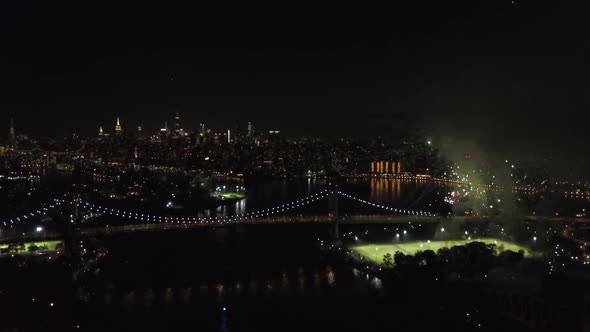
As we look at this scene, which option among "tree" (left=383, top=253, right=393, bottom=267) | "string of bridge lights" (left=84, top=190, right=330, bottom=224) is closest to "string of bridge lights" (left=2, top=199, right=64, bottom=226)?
"string of bridge lights" (left=84, top=190, right=330, bottom=224)

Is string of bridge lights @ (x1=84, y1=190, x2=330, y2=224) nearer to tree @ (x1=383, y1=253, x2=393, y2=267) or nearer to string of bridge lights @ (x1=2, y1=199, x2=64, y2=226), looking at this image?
string of bridge lights @ (x1=2, y1=199, x2=64, y2=226)

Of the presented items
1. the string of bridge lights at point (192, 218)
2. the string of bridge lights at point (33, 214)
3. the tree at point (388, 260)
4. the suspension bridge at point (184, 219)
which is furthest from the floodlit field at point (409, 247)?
the string of bridge lights at point (33, 214)

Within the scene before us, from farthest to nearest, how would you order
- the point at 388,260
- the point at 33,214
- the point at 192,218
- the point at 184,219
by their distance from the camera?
the point at 192,218, the point at 184,219, the point at 33,214, the point at 388,260

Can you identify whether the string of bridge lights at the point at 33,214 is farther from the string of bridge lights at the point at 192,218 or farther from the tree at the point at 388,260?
the tree at the point at 388,260

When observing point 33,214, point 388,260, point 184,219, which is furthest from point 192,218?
point 388,260

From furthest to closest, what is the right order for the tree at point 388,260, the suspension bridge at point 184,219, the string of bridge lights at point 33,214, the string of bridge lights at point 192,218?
the string of bridge lights at point 33,214, the string of bridge lights at point 192,218, the suspension bridge at point 184,219, the tree at point 388,260

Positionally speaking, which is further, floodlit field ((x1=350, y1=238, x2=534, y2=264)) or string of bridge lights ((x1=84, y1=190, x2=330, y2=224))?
string of bridge lights ((x1=84, y1=190, x2=330, y2=224))

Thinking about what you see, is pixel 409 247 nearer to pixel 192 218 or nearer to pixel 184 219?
pixel 184 219

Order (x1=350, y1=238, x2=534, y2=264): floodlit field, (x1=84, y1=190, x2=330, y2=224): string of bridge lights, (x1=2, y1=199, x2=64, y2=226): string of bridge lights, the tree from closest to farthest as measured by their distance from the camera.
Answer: the tree
(x1=350, y1=238, x2=534, y2=264): floodlit field
(x1=84, y1=190, x2=330, y2=224): string of bridge lights
(x1=2, y1=199, x2=64, y2=226): string of bridge lights

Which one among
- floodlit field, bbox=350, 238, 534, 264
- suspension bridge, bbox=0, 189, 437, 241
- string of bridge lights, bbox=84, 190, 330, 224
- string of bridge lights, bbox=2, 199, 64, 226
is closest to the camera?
floodlit field, bbox=350, 238, 534, 264

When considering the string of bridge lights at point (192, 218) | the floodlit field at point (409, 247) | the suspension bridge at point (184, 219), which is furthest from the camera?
the string of bridge lights at point (192, 218)
